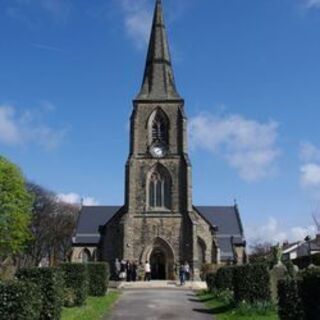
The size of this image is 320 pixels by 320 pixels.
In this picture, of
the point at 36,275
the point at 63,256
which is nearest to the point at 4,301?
the point at 36,275

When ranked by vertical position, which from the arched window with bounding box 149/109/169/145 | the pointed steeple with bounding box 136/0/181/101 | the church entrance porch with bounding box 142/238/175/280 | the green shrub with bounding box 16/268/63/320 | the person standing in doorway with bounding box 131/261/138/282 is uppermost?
the pointed steeple with bounding box 136/0/181/101

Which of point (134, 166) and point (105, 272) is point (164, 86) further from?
point (105, 272)

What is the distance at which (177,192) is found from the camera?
53969 mm

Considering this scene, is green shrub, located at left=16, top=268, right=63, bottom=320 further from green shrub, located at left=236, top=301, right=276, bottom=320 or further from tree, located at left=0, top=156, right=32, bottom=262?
tree, located at left=0, top=156, right=32, bottom=262

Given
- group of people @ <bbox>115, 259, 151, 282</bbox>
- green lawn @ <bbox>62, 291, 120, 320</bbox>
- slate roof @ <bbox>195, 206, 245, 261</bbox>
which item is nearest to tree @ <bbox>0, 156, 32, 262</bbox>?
group of people @ <bbox>115, 259, 151, 282</bbox>

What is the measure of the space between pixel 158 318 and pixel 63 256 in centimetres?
6696

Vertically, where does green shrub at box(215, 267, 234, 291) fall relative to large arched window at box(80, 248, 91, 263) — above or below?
below

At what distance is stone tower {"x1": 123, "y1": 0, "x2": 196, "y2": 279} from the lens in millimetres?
52750

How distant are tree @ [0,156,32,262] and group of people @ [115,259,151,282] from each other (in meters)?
13.2

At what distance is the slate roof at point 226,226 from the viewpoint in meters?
61.4

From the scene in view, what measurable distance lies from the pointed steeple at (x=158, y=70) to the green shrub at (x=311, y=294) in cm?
4441

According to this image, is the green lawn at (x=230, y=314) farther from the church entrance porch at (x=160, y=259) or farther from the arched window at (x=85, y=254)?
the arched window at (x=85, y=254)

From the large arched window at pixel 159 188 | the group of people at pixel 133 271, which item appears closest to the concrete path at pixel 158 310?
the group of people at pixel 133 271

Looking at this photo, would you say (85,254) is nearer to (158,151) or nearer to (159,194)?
(159,194)
